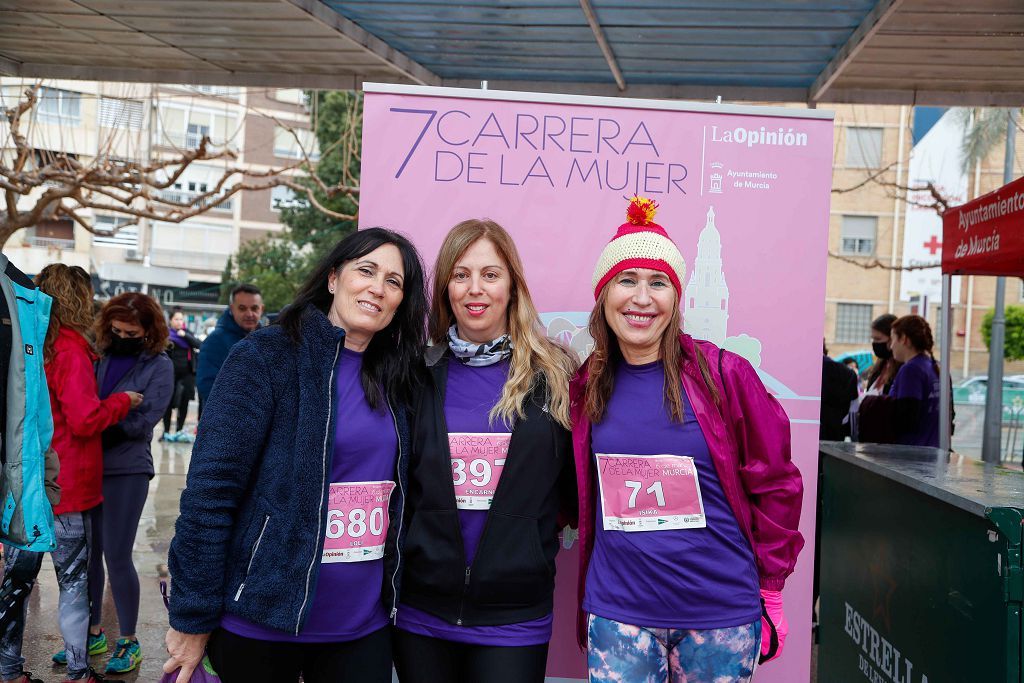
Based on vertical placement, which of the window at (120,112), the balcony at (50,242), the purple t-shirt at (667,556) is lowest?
the purple t-shirt at (667,556)

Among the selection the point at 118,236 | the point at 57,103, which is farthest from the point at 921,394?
the point at 118,236

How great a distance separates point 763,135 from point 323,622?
229 cm

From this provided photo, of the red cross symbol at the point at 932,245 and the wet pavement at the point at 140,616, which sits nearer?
the wet pavement at the point at 140,616

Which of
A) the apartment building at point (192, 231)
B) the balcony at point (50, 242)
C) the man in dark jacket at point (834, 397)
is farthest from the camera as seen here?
the apartment building at point (192, 231)

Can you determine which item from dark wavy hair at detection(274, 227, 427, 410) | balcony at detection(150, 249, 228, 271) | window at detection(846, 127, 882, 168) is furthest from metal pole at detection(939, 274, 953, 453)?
balcony at detection(150, 249, 228, 271)

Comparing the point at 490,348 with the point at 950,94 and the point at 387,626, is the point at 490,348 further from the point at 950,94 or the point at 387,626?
the point at 950,94

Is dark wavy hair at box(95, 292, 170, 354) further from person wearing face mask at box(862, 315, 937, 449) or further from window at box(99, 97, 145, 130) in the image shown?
person wearing face mask at box(862, 315, 937, 449)

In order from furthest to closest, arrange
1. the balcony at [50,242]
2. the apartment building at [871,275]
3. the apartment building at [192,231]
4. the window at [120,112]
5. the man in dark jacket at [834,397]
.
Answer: the apartment building at [192,231] < the balcony at [50,242] < the apartment building at [871,275] < the window at [120,112] < the man in dark jacket at [834,397]

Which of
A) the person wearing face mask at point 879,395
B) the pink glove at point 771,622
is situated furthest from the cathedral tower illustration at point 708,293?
the person wearing face mask at point 879,395

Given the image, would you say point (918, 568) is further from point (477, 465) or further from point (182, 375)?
point (182, 375)

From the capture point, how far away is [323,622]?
2482mm

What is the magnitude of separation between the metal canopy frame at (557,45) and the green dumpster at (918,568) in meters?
2.29

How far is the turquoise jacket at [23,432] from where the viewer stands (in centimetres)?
334

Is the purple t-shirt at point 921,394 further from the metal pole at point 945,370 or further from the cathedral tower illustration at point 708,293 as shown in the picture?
the cathedral tower illustration at point 708,293
